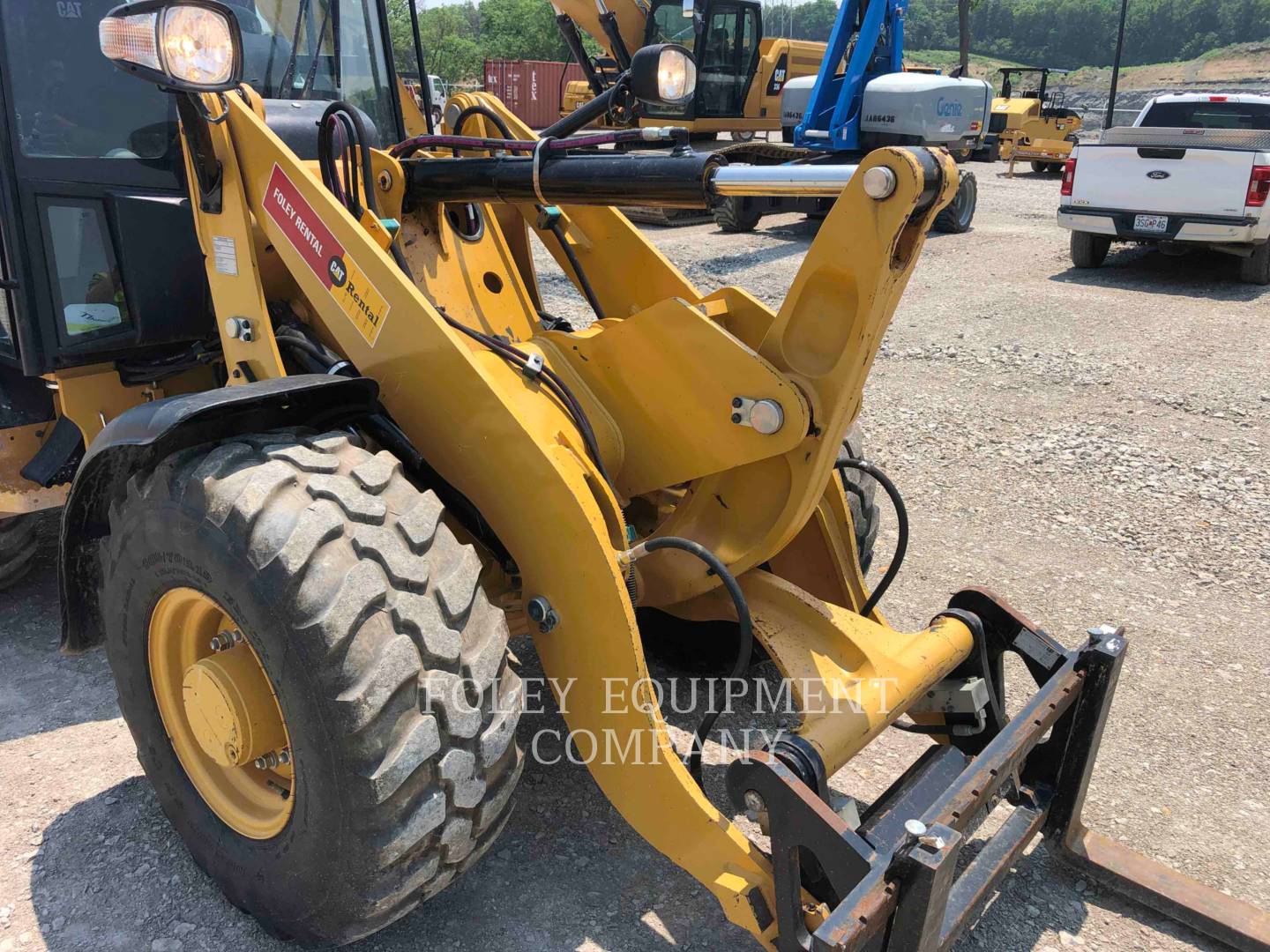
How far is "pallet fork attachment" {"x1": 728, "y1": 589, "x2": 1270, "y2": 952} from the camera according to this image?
2008 mm

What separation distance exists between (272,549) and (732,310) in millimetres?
1623

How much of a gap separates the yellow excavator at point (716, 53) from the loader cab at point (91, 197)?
9185 mm

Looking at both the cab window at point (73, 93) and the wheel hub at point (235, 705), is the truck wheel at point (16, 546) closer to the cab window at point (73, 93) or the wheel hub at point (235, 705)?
the cab window at point (73, 93)

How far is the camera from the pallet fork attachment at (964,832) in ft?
6.59

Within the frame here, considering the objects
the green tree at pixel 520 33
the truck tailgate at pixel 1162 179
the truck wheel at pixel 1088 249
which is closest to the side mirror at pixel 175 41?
the truck tailgate at pixel 1162 179

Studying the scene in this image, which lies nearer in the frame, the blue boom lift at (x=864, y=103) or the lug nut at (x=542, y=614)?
the lug nut at (x=542, y=614)

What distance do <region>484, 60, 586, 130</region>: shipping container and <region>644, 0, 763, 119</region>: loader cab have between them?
55.7 feet

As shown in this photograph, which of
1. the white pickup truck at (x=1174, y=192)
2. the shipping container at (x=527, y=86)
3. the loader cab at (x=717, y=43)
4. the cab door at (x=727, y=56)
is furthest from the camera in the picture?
the shipping container at (x=527, y=86)

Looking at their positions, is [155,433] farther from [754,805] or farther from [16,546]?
[16,546]

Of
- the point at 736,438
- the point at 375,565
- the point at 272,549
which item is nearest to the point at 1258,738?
the point at 736,438

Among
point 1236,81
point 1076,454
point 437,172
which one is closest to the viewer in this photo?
point 437,172

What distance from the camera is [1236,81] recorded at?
5628cm

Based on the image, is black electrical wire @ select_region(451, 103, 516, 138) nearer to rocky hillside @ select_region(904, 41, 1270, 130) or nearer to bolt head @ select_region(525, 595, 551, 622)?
A: bolt head @ select_region(525, 595, 551, 622)

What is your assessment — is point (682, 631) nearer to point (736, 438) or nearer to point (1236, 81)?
point (736, 438)
